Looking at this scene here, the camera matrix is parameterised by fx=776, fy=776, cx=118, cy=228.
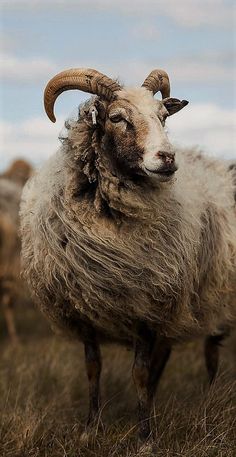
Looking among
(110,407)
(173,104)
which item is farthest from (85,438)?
(173,104)

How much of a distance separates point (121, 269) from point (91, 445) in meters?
1.20

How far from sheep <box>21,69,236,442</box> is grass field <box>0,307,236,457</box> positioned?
218 mm

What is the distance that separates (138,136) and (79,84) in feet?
2.18

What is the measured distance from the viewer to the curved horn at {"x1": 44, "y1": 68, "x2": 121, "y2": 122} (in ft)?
16.0

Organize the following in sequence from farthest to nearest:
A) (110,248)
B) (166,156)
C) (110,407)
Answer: (110,407) → (110,248) → (166,156)

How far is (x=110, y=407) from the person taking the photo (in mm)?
6297

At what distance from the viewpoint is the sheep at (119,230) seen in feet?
15.7

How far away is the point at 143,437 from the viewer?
5.08 metres

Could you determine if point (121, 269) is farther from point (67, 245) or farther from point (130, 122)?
point (130, 122)

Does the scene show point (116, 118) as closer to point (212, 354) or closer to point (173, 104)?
point (173, 104)

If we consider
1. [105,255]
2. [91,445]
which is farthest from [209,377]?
[105,255]

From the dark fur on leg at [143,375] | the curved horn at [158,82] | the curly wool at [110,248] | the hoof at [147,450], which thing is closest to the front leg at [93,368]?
the curly wool at [110,248]

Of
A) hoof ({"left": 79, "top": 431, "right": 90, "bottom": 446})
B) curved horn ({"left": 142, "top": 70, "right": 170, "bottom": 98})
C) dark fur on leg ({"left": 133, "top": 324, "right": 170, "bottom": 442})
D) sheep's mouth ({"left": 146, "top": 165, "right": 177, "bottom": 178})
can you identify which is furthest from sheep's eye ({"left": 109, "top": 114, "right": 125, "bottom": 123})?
hoof ({"left": 79, "top": 431, "right": 90, "bottom": 446})

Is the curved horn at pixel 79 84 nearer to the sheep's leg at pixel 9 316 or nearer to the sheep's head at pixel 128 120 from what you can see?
the sheep's head at pixel 128 120
